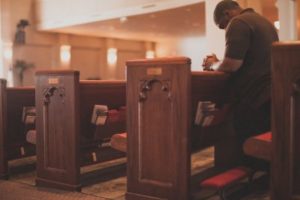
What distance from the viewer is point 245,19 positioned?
314 cm

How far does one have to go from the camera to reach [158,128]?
293 cm

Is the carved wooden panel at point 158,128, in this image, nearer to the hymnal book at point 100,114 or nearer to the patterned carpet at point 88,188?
the patterned carpet at point 88,188

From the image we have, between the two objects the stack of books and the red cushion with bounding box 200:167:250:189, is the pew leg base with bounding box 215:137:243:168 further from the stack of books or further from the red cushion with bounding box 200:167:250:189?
the stack of books

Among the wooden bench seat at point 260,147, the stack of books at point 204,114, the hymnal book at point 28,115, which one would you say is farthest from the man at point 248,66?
the hymnal book at point 28,115

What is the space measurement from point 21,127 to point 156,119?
2065mm

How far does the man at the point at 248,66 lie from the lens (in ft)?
10.2

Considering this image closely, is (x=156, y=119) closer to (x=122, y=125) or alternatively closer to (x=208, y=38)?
(x=122, y=125)

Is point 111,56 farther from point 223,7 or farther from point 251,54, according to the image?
point 251,54

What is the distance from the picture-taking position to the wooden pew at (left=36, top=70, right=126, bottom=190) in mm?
3482

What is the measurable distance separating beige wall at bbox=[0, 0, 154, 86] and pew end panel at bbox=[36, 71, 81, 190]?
9.33m

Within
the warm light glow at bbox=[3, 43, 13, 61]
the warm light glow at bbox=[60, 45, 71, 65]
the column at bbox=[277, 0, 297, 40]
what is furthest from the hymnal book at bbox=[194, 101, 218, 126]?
the warm light glow at bbox=[60, 45, 71, 65]

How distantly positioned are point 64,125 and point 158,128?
39.7 inches

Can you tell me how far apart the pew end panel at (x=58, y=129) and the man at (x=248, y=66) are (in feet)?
4.06

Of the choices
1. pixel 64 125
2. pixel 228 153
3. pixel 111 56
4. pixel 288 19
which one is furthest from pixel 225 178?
pixel 111 56
